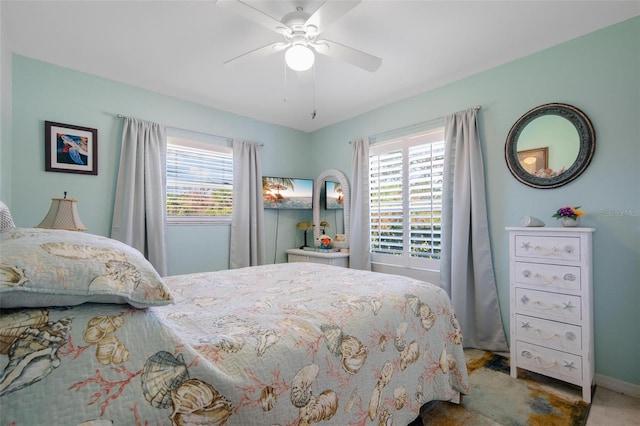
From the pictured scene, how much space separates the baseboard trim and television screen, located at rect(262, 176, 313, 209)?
3.39 metres

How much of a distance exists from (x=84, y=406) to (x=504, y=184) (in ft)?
9.89

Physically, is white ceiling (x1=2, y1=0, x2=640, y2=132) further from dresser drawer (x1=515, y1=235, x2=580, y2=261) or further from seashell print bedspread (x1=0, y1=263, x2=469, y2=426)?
seashell print bedspread (x1=0, y1=263, x2=469, y2=426)

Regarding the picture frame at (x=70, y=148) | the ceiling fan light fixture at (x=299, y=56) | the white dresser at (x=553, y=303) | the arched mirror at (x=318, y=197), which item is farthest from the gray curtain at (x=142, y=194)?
the white dresser at (x=553, y=303)

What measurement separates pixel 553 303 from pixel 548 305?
34 millimetres

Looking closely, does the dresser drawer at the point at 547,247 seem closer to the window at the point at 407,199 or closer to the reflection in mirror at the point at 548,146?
the reflection in mirror at the point at 548,146

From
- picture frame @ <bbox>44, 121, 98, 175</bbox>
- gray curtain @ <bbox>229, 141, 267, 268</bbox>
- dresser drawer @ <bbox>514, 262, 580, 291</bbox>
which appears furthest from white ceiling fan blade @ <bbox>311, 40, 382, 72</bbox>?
picture frame @ <bbox>44, 121, 98, 175</bbox>

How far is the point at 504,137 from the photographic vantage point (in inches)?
103

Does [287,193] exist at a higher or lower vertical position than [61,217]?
higher

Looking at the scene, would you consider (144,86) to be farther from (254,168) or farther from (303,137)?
(303,137)

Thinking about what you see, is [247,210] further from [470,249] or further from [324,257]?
[470,249]

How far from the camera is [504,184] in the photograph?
2.61 m

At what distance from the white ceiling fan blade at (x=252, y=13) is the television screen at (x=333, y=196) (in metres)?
2.43

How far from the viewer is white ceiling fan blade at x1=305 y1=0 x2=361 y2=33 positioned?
1.55 metres

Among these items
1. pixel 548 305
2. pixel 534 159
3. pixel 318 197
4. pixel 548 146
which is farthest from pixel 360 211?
pixel 548 305
